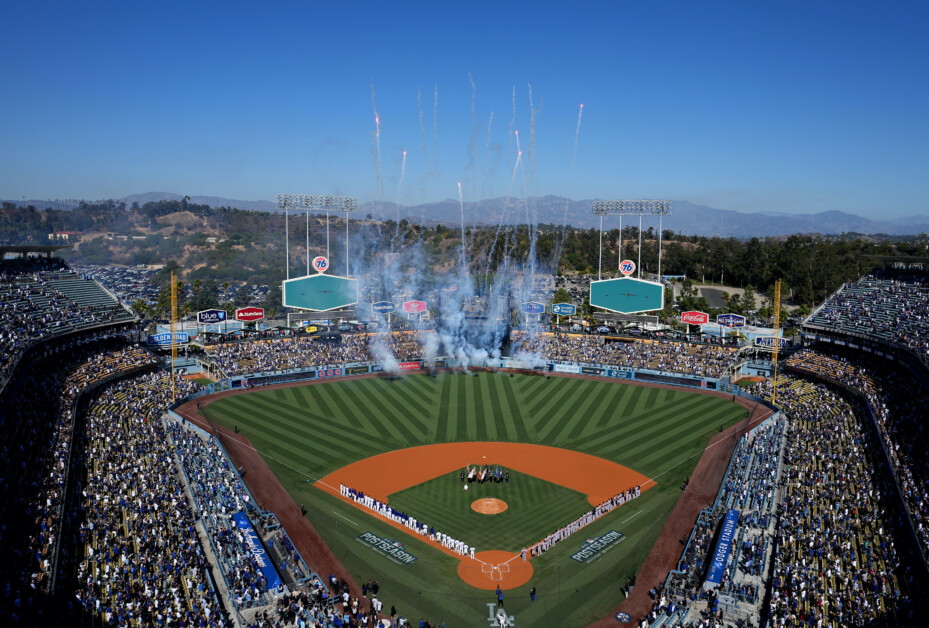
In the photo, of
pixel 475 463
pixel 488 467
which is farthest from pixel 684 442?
pixel 475 463

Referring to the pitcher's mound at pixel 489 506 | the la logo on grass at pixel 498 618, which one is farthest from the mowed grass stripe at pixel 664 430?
the la logo on grass at pixel 498 618

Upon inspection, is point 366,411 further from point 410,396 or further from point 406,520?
point 406,520

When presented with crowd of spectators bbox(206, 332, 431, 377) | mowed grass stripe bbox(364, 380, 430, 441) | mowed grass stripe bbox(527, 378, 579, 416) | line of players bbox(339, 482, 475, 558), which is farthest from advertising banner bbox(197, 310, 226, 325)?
line of players bbox(339, 482, 475, 558)

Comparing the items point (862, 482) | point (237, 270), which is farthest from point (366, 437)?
point (237, 270)

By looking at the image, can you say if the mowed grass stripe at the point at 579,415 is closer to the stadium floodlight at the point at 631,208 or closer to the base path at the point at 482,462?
the base path at the point at 482,462

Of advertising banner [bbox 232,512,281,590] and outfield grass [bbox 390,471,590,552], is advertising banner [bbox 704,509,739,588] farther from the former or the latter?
advertising banner [bbox 232,512,281,590]

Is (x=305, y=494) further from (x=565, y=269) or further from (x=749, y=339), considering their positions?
(x=565, y=269)
